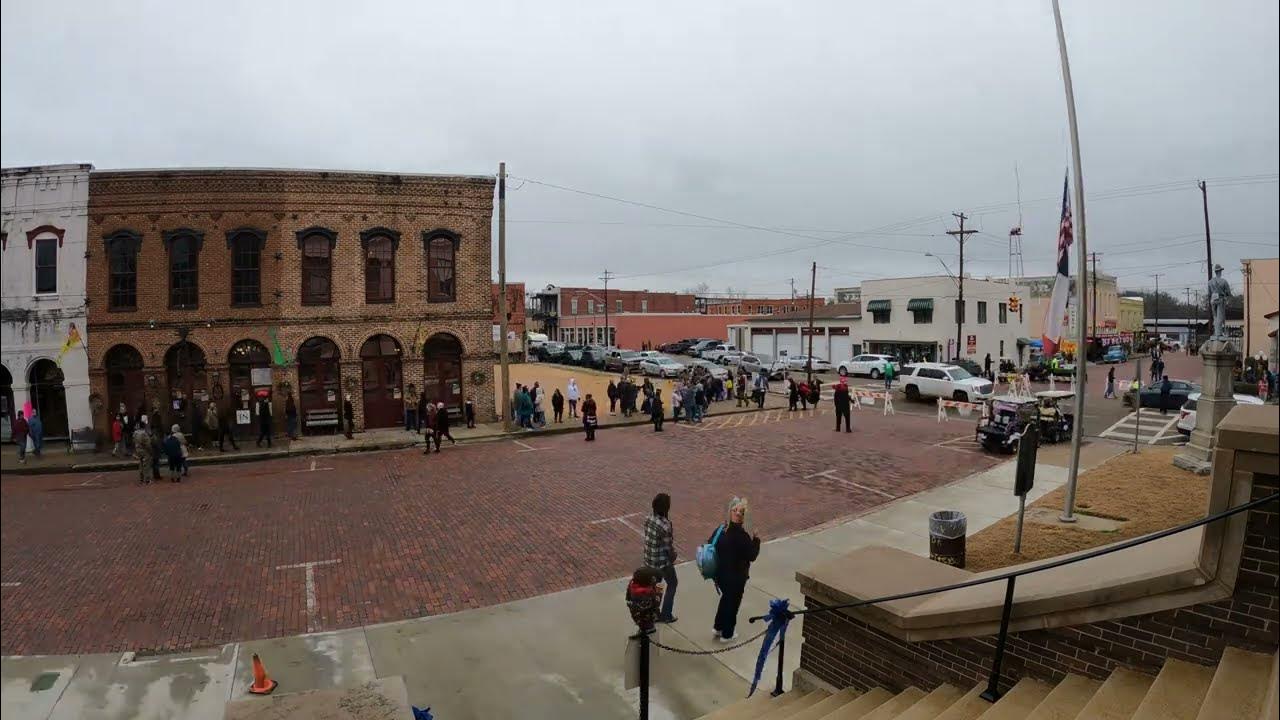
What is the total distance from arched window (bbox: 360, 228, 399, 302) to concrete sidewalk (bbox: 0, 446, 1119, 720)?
17.4m

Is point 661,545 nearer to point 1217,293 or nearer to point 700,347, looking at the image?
point 1217,293

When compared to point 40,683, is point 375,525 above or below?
below

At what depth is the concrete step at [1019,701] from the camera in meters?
3.98

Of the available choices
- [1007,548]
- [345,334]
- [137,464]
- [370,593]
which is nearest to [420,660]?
[370,593]

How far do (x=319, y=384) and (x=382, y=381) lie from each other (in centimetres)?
195

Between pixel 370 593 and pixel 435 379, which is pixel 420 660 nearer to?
pixel 370 593

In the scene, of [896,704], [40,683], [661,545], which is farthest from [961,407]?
[40,683]

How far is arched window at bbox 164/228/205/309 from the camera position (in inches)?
823

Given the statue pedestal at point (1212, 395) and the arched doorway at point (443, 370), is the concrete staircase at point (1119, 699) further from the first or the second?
the arched doorway at point (443, 370)

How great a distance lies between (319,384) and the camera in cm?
2291

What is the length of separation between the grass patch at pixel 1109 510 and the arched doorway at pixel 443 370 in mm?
18143

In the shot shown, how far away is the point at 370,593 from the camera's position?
8664mm

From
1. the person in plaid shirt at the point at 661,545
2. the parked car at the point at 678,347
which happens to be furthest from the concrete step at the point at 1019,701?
the parked car at the point at 678,347

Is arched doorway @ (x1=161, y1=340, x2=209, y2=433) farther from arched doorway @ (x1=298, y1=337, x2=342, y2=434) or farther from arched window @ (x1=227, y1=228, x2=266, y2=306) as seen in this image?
arched doorway @ (x1=298, y1=337, x2=342, y2=434)
